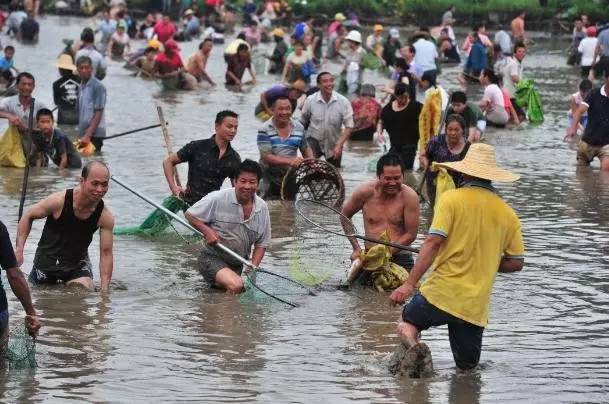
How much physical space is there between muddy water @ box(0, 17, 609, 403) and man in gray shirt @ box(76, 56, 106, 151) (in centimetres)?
251

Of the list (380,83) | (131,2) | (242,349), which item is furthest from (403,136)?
(131,2)

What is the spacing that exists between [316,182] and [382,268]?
3.69 m

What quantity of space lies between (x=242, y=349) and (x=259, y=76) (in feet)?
81.2

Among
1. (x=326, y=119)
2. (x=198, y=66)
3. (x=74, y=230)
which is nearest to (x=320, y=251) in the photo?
(x=74, y=230)

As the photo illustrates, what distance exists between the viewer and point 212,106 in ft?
84.6

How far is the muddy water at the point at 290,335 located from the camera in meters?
8.20

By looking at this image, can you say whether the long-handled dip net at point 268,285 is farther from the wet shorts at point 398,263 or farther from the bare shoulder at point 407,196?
the bare shoulder at point 407,196

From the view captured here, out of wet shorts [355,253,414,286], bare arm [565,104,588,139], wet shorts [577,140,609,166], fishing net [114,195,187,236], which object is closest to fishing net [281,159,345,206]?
fishing net [114,195,187,236]

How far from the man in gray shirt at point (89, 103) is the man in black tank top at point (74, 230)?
7310 mm

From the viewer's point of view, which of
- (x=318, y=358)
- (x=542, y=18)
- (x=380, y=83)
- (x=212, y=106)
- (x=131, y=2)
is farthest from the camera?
(x=131, y=2)

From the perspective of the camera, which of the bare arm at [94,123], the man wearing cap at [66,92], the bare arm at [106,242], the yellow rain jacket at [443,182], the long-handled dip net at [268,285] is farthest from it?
the man wearing cap at [66,92]

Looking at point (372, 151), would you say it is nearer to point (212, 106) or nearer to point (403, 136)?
point (403, 136)

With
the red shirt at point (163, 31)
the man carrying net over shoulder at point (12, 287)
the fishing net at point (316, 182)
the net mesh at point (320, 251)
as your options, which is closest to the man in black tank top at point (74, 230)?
the net mesh at point (320, 251)

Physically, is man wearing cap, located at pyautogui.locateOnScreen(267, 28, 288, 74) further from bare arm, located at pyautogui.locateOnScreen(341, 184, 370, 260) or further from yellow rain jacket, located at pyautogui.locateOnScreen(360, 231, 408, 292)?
yellow rain jacket, located at pyautogui.locateOnScreen(360, 231, 408, 292)
